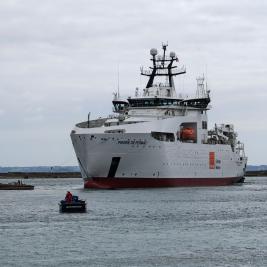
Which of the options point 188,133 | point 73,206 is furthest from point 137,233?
point 188,133

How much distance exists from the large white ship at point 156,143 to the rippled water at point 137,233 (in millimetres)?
7049

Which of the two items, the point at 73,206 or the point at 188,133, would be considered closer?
the point at 73,206

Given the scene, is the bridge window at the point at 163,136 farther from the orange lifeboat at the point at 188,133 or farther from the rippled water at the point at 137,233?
the rippled water at the point at 137,233

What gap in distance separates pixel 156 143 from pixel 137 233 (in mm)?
40559

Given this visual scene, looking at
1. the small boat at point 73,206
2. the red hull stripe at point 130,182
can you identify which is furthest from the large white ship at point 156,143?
the small boat at point 73,206

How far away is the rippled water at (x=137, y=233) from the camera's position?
4459cm

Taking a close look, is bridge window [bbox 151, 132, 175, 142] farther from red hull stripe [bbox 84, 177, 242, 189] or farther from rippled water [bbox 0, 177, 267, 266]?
rippled water [bbox 0, 177, 267, 266]

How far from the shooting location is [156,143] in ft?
313

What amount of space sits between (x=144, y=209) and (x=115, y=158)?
19.6 metres

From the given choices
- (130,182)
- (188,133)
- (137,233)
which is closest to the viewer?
(137,233)

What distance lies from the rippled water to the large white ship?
23.1ft

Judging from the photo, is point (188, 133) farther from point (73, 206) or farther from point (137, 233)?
point (137, 233)

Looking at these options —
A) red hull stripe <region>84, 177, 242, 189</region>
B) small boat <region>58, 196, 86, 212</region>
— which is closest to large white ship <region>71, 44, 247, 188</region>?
red hull stripe <region>84, 177, 242, 189</region>

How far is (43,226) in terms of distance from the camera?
199 ft
